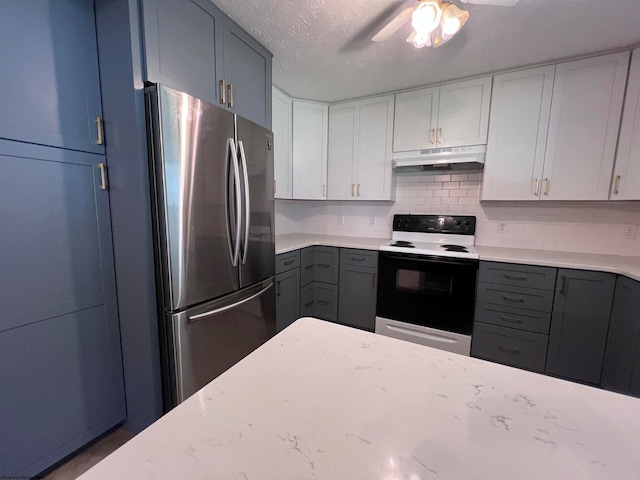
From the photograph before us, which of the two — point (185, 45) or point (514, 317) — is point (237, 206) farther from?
point (514, 317)

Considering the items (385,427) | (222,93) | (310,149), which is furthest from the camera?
(310,149)

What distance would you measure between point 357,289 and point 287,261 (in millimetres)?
→ 754

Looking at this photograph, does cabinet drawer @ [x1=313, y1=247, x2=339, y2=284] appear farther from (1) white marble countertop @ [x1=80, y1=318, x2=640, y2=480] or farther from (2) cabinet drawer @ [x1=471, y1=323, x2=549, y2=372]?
(1) white marble countertop @ [x1=80, y1=318, x2=640, y2=480]

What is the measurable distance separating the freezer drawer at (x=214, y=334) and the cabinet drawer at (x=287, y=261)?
309 millimetres

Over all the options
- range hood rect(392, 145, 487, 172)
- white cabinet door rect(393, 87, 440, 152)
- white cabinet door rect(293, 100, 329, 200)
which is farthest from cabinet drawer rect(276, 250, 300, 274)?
white cabinet door rect(393, 87, 440, 152)

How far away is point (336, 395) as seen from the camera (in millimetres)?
536

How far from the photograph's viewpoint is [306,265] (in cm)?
269

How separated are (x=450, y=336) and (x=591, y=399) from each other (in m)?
1.89

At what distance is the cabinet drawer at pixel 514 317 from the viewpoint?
6.54 ft

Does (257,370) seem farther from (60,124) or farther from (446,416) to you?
(60,124)

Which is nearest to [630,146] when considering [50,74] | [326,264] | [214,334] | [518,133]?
[518,133]

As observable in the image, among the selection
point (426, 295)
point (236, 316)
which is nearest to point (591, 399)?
point (236, 316)

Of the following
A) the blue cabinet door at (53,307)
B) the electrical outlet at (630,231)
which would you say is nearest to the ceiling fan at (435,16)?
the blue cabinet door at (53,307)

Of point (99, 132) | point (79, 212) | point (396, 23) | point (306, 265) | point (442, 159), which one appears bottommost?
point (306, 265)
